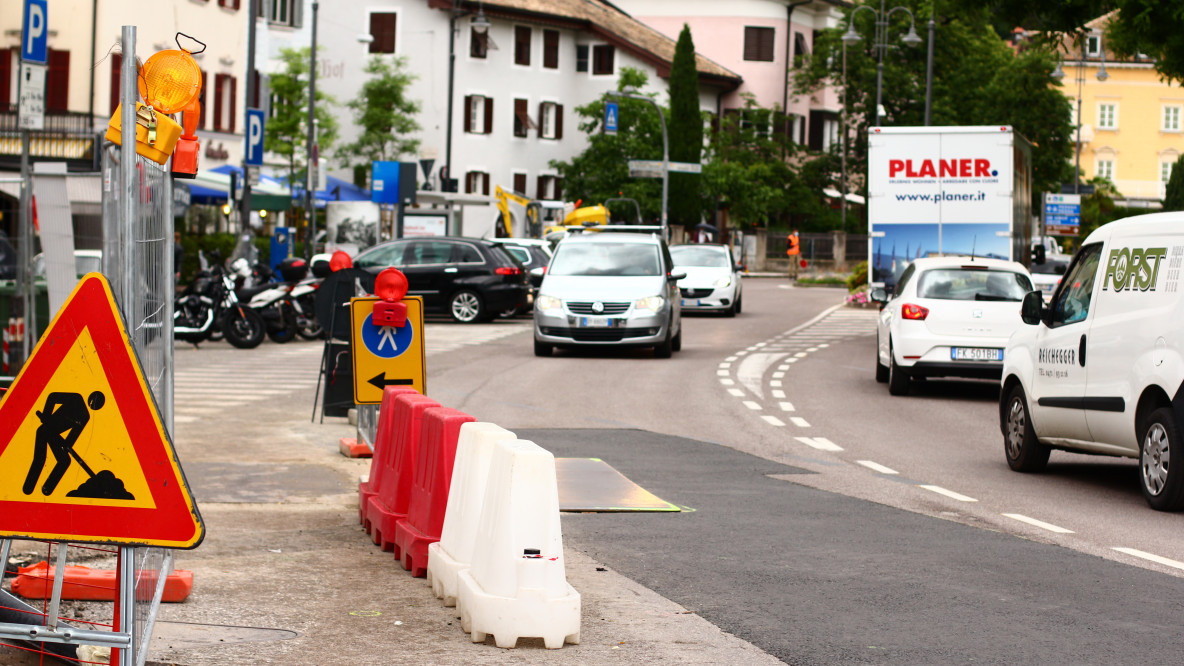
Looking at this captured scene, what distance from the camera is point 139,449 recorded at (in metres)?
4.65

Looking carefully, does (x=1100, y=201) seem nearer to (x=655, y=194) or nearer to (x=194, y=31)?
(x=655, y=194)

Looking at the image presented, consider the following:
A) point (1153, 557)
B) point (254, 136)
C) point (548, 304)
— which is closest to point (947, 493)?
point (1153, 557)

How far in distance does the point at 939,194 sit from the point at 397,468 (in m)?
20.5

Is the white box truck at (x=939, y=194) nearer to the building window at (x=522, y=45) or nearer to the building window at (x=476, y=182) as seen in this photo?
the building window at (x=476, y=182)

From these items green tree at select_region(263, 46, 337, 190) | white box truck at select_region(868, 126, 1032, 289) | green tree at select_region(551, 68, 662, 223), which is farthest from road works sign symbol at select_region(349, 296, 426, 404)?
green tree at select_region(551, 68, 662, 223)

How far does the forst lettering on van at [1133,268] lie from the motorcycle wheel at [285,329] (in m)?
16.2

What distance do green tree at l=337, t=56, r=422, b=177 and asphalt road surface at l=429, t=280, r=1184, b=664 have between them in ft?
152

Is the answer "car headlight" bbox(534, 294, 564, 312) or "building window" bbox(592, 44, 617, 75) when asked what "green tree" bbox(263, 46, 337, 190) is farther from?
"car headlight" bbox(534, 294, 564, 312)

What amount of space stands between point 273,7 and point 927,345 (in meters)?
48.4

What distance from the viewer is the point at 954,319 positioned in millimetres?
18094

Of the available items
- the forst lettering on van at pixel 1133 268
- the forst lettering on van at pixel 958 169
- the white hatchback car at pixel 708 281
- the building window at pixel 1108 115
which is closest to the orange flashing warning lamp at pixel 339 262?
the forst lettering on van at pixel 1133 268

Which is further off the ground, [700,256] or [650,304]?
[700,256]

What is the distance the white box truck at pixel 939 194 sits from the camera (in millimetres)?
27141

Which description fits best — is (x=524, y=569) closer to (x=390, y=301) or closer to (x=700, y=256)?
(x=390, y=301)
